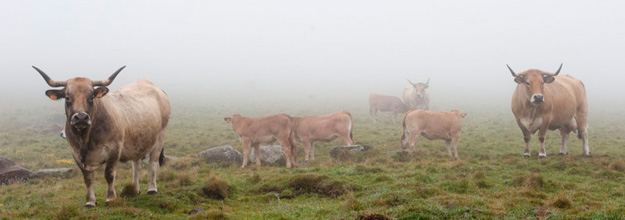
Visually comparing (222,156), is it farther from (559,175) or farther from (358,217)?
(559,175)

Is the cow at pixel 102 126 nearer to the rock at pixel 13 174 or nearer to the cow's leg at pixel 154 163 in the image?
the cow's leg at pixel 154 163

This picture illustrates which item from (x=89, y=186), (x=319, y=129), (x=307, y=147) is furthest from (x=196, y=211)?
(x=319, y=129)

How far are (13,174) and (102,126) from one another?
6393 millimetres

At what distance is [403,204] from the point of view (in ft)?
26.2

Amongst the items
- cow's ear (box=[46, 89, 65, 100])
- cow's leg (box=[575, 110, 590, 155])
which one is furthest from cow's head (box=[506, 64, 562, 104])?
cow's ear (box=[46, 89, 65, 100])

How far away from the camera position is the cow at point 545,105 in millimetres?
13383

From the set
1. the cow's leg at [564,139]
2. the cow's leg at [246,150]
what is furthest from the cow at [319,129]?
the cow's leg at [564,139]

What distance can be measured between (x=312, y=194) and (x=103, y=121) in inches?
173

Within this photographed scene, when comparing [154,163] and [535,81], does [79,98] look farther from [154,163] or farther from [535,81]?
[535,81]

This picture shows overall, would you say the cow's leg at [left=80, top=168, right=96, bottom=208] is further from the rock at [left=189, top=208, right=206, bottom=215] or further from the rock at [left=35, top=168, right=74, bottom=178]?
the rock at [left=35, top=168, right=74, bottom=178]

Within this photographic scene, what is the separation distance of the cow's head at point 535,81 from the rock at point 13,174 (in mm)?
14111

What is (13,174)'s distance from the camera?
12250 mm

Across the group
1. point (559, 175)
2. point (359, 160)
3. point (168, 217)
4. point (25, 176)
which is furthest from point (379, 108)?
point (168, 217)

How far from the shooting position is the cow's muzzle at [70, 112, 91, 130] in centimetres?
720
